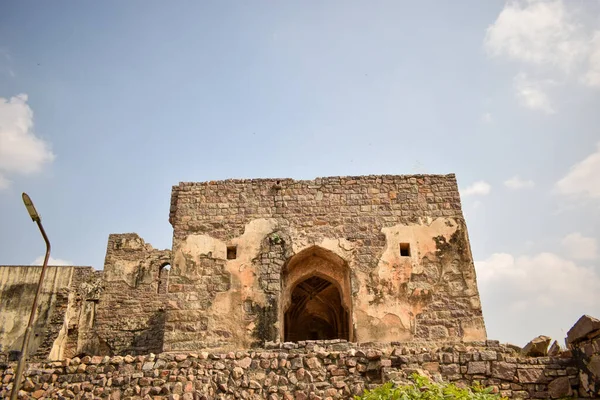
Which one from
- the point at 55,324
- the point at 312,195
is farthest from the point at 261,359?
the point at 55,324

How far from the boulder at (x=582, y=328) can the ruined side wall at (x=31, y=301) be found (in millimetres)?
15149

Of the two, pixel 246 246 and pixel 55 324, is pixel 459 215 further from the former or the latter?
pixel 55 324

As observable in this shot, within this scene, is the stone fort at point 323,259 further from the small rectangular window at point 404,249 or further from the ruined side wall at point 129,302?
the ruined side wall at point 129,302

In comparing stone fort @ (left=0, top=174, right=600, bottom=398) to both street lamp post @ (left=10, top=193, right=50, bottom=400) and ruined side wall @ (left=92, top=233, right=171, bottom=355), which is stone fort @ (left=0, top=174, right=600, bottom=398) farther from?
ruined side wall @ (left=92, top=233, right=171, bottom=355)

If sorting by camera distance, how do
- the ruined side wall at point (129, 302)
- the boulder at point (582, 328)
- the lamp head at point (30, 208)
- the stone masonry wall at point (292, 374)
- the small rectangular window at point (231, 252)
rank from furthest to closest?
the ruined side wall at point (129, 302)
the small rectangular window at point (231, 252)
the lamp head at point (30, 208)
the stone masonry wall at point (292, 374)
the boulder at point (582, 328)

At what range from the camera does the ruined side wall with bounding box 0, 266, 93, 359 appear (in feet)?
53.6

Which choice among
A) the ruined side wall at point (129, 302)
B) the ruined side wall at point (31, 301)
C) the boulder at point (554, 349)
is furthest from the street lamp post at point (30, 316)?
the ruined side wall at point (31, 301)

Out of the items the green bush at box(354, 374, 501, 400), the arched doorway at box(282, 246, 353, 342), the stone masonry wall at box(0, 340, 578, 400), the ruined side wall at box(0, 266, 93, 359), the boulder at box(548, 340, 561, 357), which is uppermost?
the ruined side wall at box(0, 266, 93, 359)

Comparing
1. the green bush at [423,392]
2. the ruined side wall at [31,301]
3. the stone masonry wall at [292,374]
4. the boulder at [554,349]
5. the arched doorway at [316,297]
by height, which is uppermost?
the ruined side wall at [31,301]

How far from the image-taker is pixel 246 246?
1020cm

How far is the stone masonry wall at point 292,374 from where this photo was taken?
6.19 metres

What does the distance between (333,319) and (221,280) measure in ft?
19.4

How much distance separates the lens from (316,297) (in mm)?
13992

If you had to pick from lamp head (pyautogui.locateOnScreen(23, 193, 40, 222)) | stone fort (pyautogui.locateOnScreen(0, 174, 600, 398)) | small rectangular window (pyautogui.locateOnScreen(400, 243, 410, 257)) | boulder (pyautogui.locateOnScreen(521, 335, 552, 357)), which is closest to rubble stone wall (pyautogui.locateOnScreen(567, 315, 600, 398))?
boulder (pyautogui.locateOnScreen(521, 335, 552, 357))
